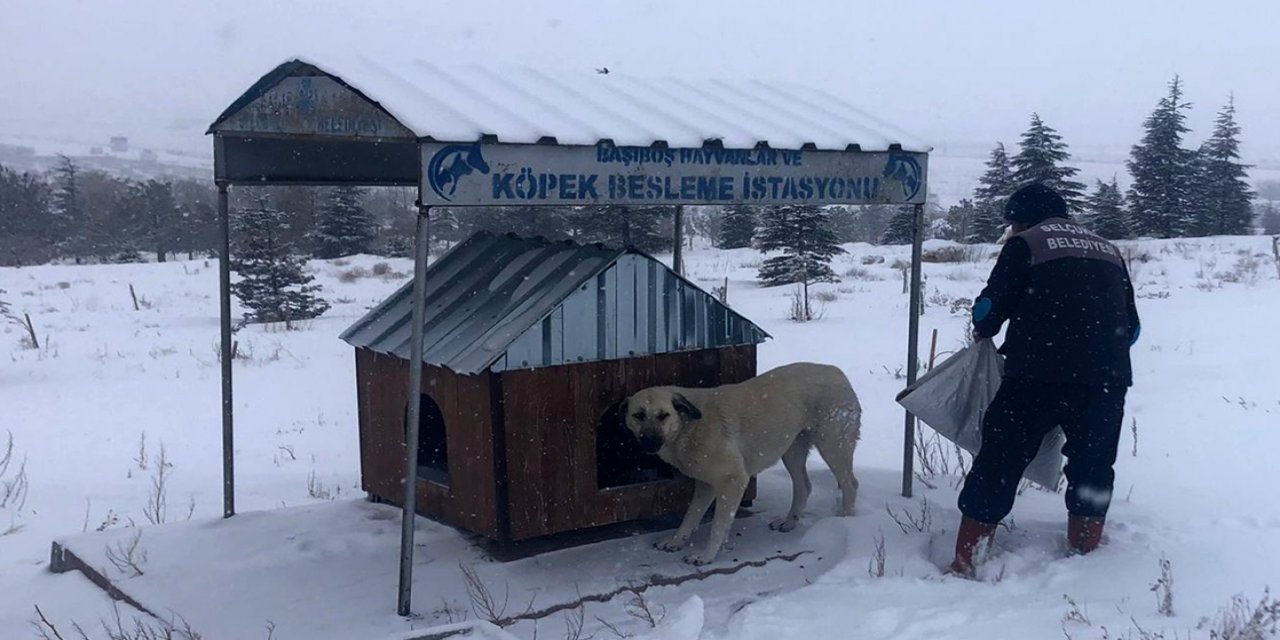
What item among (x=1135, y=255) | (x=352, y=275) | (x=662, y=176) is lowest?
(x=352, y=275)

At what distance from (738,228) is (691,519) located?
28.9m

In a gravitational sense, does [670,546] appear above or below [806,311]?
below

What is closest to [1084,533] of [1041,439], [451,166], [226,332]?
[1041,439]

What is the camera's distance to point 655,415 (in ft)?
16.6

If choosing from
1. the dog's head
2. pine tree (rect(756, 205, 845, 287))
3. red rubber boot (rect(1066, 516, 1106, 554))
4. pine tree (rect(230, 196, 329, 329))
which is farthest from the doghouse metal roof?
pine tree (rect(756, 205, 845, 287))

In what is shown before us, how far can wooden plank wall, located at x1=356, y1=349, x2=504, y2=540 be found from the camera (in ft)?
16.7

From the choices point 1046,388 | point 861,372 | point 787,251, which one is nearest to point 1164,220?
point 787,251

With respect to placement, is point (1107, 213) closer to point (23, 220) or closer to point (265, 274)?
point (265, 274)

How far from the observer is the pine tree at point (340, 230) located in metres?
32.9

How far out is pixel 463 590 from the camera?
4832 millimetres

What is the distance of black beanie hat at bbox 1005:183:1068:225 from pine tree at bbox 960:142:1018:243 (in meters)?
27.8

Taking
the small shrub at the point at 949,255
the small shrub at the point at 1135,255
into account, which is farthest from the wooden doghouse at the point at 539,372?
the small shrub at the point at 949,255

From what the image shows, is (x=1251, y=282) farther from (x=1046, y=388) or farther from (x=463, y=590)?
(x=463, y=590)

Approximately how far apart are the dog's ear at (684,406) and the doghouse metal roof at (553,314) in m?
0.38
